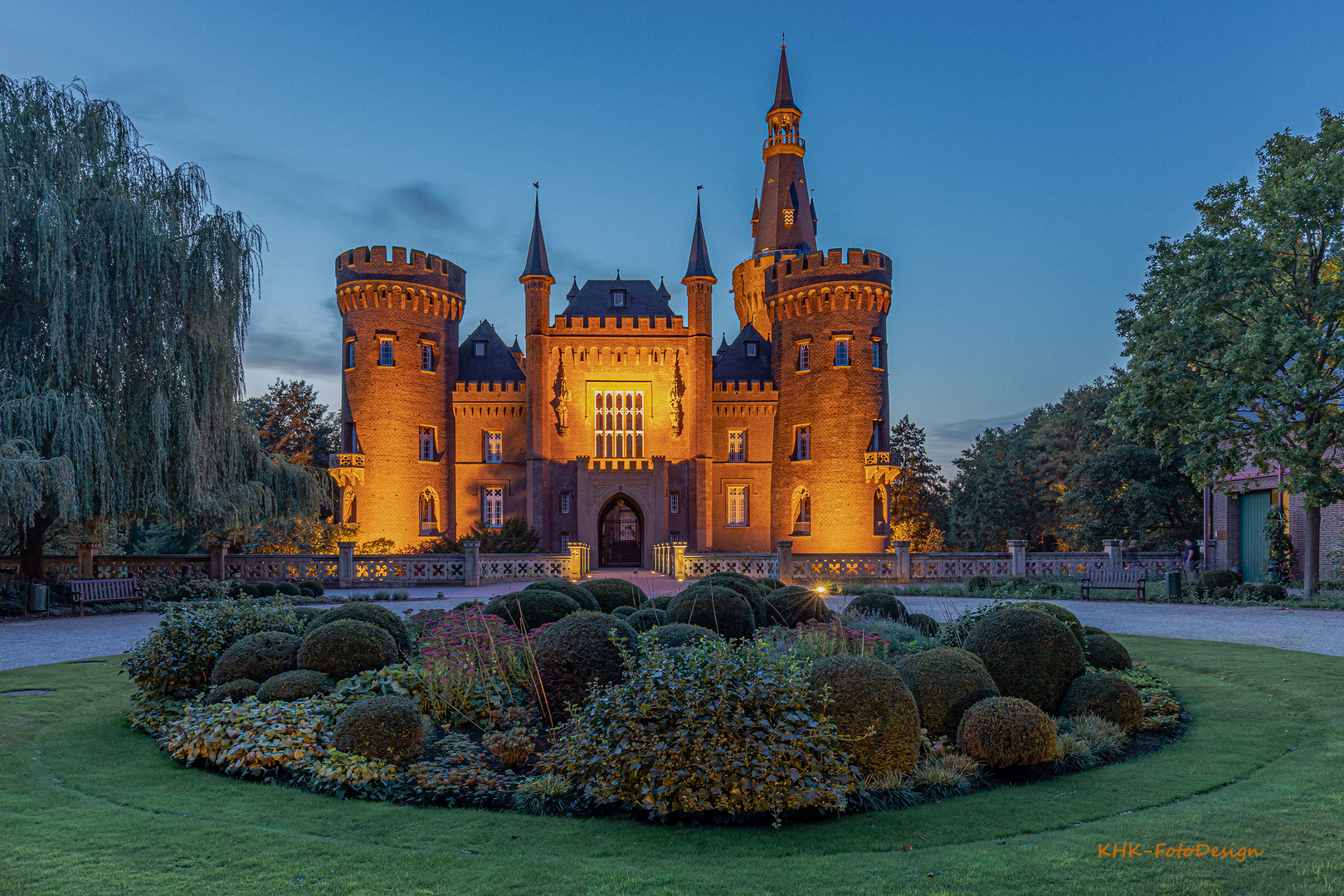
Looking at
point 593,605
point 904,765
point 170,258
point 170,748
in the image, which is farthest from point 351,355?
point 904,765

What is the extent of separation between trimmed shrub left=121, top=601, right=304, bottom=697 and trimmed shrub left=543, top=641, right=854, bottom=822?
4666 millimetres

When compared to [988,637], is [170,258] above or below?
above

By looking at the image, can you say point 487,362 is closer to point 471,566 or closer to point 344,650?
point 471,566

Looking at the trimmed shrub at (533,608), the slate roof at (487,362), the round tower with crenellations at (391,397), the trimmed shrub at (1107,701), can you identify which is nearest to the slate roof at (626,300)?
the slate roof at (487,362)

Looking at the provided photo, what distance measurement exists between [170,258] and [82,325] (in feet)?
7.13

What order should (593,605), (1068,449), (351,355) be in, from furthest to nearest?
(1068,449), (351,355), (593,605)

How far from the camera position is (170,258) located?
58.0 ft

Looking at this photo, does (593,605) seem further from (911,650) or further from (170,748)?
(170,748)

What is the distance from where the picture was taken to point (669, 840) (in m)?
5.09

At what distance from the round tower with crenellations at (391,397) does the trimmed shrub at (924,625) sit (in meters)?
27.7

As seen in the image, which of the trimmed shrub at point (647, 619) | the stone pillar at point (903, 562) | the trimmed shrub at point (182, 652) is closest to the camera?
the trimmed shrub at point (182, 652)

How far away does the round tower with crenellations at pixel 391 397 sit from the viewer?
35219 millimetres

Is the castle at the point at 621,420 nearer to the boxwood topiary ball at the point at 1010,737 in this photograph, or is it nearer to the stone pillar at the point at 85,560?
the stone pillar at the point at 85,560

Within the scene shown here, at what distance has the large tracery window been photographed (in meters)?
36.7
